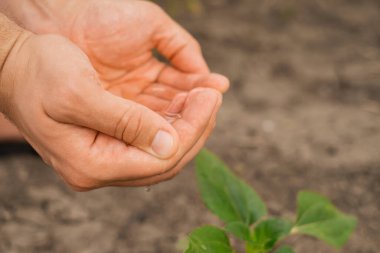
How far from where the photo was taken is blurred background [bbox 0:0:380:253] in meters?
1.67

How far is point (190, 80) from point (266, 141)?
615 millimetres

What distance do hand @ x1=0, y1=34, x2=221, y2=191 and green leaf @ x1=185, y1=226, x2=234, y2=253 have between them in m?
0.19

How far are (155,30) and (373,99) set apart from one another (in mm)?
1276

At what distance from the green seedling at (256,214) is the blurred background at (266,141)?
27cm

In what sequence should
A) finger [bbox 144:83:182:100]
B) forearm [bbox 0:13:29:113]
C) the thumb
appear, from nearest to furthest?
the thumb, forearm [bbox 0:13:29:113], finger [bbox 144:83:182:100]

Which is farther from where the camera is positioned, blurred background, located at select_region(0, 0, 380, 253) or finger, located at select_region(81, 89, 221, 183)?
blurred background, located at select_region(0, 0, 380, 253)

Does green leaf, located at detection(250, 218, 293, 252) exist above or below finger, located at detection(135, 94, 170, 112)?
below

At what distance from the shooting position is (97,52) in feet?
5.35

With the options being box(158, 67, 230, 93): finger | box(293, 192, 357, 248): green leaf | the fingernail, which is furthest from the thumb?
box(293, 192, 357, 248): green leaf

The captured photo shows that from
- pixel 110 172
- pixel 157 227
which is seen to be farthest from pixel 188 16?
pixel 110 172

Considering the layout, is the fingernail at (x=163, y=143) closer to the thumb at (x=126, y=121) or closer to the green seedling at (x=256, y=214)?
the thumb at (x=126, y=121)

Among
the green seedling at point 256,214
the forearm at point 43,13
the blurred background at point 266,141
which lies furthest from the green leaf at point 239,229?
the forearm at point 43,13

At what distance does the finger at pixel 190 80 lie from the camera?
1.51 metres

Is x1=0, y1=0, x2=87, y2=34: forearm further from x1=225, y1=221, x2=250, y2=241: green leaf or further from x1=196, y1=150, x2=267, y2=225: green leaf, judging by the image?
x1=225, y1=221, x2=250, y2=241: green leaf
